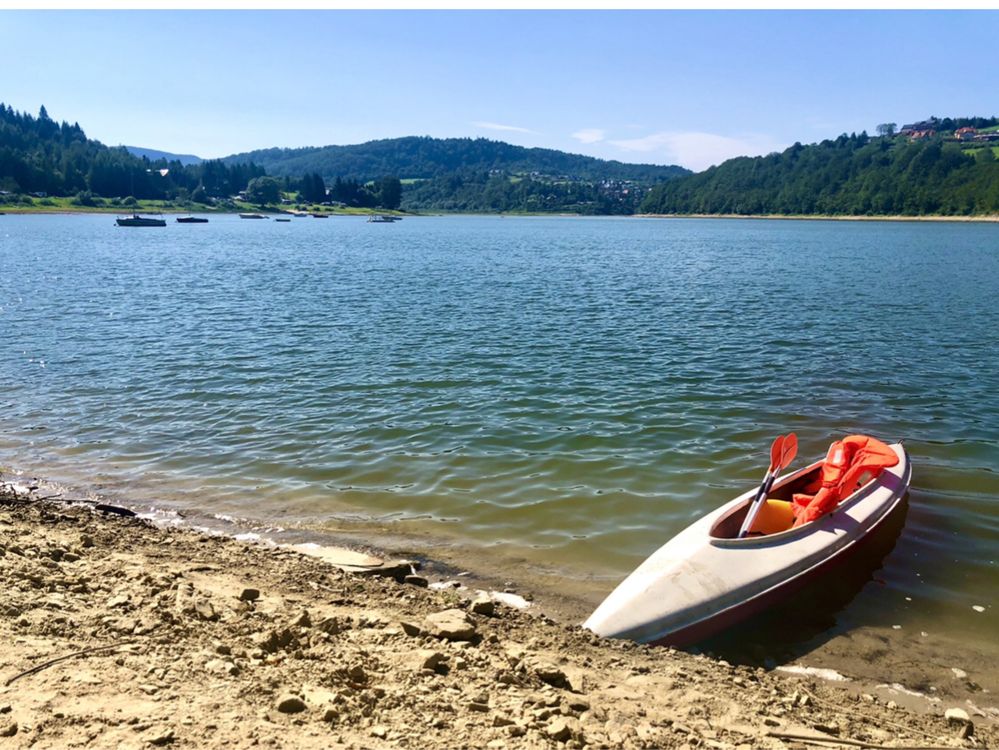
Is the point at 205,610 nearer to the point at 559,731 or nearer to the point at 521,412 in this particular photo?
the point at 559,731

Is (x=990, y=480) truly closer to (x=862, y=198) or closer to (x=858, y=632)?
(x=858, y=632)

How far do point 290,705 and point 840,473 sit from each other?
843 centimetres

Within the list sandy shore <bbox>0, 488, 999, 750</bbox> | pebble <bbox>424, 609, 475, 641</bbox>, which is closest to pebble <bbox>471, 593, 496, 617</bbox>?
sandy shore <bbox>0, 488, 999, 750</bbox>

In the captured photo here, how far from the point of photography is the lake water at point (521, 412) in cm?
1012

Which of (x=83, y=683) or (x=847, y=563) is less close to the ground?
(x=83, y=683)

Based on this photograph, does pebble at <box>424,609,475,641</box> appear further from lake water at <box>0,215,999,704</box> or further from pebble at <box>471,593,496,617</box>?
lake water at <box>0,215,999,704</box>

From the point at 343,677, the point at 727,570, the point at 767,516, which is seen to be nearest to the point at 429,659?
the point at 343,677

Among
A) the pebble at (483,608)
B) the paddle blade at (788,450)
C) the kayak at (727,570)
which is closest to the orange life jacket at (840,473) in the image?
the kayak at (727,570)

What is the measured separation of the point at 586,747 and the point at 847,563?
5826mm

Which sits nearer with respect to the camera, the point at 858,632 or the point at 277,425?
the point at 858,632

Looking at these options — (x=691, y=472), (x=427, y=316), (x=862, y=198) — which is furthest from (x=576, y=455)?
(x=862, y=198)

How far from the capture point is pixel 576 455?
12.7 m

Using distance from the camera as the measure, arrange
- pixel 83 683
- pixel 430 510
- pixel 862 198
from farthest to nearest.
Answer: pixel 862 198 → pixel 430 510 → pixel 83 683

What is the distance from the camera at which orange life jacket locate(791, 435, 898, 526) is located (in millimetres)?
9195
